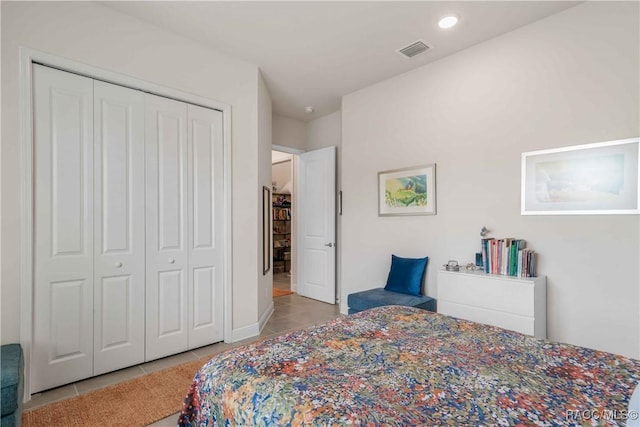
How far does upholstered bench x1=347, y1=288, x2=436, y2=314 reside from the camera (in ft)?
10.3

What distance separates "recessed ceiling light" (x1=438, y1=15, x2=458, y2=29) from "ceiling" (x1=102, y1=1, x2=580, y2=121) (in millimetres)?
50

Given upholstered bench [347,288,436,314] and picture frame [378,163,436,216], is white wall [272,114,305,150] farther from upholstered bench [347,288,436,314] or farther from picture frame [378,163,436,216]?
upholstered bench [347,288,436,314]

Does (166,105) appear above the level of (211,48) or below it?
below

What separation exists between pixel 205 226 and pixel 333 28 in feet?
7.25

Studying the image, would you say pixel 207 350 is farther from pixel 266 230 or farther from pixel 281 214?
pixel 281 214

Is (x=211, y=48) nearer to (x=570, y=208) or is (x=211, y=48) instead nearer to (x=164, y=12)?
(x=164, y=12)

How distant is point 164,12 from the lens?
2580mm

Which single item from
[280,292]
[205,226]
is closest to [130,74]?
[205,226]

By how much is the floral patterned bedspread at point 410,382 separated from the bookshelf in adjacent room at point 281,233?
639 centimetres

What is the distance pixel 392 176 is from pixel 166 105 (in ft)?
8.27

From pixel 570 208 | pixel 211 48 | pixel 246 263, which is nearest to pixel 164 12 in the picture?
pixel 211 48

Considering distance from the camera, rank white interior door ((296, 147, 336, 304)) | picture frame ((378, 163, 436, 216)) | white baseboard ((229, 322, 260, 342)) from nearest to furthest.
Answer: white baseboard ((229, 322, 260, 342)) < picture frame ((378, 163, 436, 216)) < white interior door ((296, 147, 336, 304))

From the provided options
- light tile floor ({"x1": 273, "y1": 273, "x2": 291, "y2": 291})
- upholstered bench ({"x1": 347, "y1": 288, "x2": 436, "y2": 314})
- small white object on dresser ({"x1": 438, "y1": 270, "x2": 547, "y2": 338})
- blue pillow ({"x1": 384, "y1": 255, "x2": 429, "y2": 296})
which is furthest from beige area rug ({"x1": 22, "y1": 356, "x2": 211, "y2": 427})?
light tile floor ({"x1": 273, "y1": 273, "x2": 291, "y2": 291})

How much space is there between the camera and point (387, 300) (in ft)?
10.5
